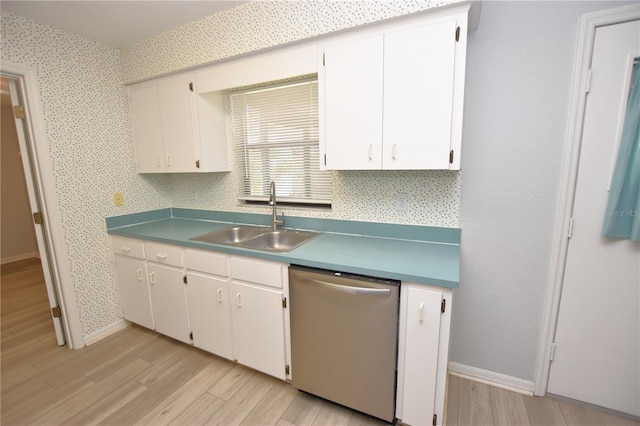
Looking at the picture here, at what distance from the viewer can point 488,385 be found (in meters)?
1.86

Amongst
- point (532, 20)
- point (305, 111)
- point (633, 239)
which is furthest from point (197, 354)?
point (532, 20)

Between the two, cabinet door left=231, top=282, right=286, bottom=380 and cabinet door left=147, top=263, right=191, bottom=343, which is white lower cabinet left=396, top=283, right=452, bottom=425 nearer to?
cabinet door left=231, top=282, right=286, bottom=380

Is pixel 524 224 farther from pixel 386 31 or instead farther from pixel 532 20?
pixel 386 31

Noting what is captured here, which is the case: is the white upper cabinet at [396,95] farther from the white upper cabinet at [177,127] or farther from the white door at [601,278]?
the white upper cabinet at [177,127]

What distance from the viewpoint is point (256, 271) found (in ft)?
5.85

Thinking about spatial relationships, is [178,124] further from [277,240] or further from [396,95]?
[396,95]

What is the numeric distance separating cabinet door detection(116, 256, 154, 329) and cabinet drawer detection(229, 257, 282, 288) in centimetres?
104

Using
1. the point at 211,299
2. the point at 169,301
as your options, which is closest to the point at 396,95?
the point at 211,299

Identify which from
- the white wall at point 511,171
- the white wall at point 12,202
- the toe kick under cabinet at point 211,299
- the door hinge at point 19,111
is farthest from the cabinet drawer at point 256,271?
the white wall at point 12,202

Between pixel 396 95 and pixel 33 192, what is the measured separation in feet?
8.94

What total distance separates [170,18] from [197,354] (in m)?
2.58

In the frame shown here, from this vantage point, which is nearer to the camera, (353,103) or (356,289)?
(356,289)

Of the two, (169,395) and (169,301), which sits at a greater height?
(169,301)

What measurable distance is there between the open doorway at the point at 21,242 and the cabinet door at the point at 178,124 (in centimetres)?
90
